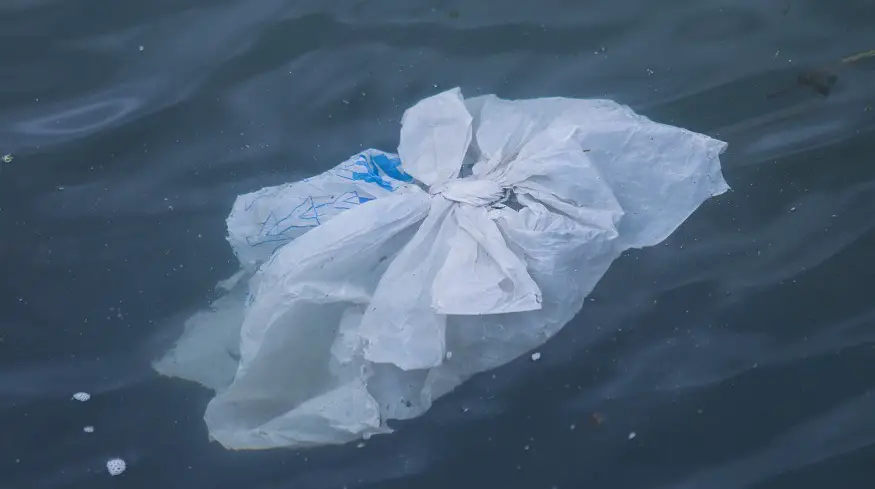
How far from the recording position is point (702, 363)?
5.99 ft

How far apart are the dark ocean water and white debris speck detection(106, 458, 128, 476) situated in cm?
2

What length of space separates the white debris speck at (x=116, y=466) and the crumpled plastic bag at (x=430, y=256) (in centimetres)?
26

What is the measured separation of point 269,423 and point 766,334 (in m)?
1.09

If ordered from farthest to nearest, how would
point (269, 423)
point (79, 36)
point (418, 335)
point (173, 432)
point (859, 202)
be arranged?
1. point (79, 36)
2. point (859, 202)
3. point (173, 432)
4. point (269, 423)
5. point (418, 335)

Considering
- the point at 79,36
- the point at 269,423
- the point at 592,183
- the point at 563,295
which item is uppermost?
the point at 79,36

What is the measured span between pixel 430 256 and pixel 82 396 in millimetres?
885

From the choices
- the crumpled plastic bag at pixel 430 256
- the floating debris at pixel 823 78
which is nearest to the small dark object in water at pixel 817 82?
the floating debris at pixel 823 78

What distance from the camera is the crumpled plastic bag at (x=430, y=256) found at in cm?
155

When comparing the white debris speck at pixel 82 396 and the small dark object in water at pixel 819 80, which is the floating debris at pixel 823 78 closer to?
the small dark object in water at pixel 819 80

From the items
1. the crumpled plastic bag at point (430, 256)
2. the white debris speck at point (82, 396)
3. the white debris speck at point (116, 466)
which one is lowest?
the white debris speck at point (116, 466)

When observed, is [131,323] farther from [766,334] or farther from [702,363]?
[766,334]

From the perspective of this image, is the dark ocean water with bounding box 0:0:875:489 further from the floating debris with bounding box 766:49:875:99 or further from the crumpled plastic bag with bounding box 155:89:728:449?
the crumpled plastic bag with bounding box 155:89:728:449

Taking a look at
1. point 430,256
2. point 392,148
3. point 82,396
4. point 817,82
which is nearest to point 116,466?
point 82,396

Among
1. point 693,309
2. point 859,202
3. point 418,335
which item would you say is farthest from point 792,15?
point 418,335
